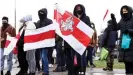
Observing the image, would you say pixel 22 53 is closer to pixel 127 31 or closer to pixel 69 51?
pixel 69 51

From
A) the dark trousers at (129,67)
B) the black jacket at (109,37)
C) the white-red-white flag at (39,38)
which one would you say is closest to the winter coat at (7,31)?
the white-red-white flag at (39,38)

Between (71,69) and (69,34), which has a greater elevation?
(69,34)

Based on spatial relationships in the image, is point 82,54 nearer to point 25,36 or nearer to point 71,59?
point 71,59

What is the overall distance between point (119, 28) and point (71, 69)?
1.70 m

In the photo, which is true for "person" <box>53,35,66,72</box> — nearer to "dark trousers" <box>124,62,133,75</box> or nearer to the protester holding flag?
the protester holding flag

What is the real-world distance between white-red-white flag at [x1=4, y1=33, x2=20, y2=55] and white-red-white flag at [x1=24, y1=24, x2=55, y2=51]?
57cm

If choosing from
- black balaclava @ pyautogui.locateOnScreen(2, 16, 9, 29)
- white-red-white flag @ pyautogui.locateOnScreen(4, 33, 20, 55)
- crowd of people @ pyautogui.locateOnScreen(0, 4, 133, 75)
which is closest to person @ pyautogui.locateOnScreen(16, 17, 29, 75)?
crowd of people @ pyautogui.locateOnScreen(0, 4, 133, 75)

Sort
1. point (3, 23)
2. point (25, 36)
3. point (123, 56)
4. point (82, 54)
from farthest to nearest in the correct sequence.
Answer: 1. point (3, 23)
2. point (25, 36)
3. point (82, 54)
4. point (123, 56)

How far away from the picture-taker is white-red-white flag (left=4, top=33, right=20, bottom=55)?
40.6ft

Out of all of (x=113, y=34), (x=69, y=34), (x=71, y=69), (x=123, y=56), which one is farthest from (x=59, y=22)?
(x=113, y=34)

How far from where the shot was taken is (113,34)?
14.6 metres

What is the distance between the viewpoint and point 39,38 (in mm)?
11875

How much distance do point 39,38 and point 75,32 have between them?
5.57ft

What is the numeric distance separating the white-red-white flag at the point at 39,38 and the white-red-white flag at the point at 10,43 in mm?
567
